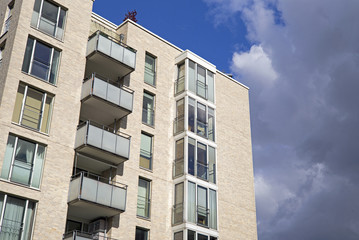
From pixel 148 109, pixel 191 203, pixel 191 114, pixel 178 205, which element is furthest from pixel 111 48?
pixel 191 203

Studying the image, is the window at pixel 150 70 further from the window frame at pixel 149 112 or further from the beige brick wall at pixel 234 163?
the beige brick wall at pixel 234 163

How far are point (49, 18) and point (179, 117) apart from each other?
10.4 m

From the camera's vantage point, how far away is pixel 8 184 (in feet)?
74.5

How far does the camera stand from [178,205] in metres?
29.4

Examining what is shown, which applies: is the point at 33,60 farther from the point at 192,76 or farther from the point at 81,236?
the point at 192,76

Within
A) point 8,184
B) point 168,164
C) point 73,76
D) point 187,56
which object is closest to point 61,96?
point 73,76

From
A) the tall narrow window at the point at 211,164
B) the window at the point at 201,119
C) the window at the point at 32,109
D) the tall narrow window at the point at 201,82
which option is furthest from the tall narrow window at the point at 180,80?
the window at the point at 32,109

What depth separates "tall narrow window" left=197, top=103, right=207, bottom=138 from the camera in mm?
32497

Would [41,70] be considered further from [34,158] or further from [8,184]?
[8,184]

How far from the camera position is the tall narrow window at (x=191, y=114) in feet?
105

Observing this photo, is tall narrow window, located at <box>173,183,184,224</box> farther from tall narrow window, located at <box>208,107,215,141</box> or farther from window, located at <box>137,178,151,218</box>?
tall narrow window, located at <box>208,107,215,141</box>

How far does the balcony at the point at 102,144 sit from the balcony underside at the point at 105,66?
427 cm

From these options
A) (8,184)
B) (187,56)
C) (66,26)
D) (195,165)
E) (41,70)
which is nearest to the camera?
(8,184)

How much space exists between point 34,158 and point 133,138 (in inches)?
274
